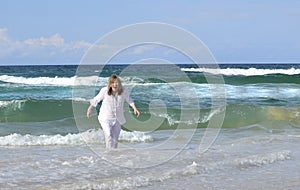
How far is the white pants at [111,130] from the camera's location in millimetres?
8875

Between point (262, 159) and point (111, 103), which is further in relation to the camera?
point (111, 103)

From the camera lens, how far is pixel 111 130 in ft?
29.5

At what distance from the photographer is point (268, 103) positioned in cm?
2252

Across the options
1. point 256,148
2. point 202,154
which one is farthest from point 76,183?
point 256,148

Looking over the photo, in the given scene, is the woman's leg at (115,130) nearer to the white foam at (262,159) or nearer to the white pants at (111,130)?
the white pants at (111,130)

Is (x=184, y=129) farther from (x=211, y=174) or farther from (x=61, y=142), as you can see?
(x=211, y=174)

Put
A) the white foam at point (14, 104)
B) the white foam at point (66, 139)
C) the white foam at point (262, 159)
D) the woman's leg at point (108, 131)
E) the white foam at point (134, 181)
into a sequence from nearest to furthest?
the white foam at point (134, 181)
the white foam at point (262, 159)
the woman's leg at point (108, 131)
the white foam at point (66, 139)
the white foam at point (14, 104)

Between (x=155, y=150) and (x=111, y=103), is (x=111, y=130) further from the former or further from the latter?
(x=155, y=150)

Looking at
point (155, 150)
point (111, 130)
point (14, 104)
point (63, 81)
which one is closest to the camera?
point (111, 130)

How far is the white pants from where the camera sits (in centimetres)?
888

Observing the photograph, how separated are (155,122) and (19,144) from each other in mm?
6505

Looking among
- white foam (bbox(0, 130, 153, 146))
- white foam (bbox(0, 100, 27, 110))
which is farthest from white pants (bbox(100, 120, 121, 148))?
white foam (bbox(0, 100, 27, 110))

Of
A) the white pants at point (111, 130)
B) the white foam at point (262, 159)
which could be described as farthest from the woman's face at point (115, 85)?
the white foam at point (262, 159)

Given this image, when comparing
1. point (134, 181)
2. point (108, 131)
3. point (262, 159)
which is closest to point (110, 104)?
point (108, 131)
